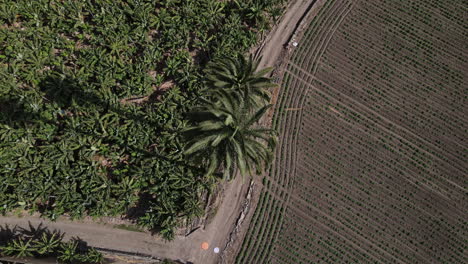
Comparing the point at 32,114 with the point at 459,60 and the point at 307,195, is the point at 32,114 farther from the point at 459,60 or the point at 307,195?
the point at 459,60

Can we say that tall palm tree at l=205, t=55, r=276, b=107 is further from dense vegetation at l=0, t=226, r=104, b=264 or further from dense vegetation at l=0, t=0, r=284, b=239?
dense vegetation at l=0, t=226, r=104, b=264

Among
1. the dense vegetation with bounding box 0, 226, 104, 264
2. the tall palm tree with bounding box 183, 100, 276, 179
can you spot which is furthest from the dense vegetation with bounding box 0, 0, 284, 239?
the tall palm tree with bounding box 183, 100, 276, 179

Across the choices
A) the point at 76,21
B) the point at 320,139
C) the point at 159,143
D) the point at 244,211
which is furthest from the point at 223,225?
the point at 76,21

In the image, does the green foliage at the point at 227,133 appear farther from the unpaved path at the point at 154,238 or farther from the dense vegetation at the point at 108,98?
the unpaved path at the point at 154,238

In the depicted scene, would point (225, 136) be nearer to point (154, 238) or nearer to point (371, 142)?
point (154, 238)

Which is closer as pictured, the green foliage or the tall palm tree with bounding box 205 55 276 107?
the green foliage

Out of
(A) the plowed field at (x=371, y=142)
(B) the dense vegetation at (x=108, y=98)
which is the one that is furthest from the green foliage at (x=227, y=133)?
(A) the plowed field at (x=371, y=142)
